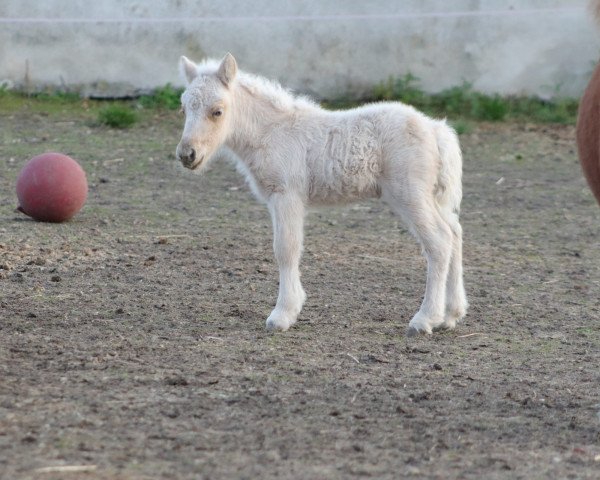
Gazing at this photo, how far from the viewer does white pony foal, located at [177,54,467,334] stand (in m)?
6.07

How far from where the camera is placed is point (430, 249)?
608 cm

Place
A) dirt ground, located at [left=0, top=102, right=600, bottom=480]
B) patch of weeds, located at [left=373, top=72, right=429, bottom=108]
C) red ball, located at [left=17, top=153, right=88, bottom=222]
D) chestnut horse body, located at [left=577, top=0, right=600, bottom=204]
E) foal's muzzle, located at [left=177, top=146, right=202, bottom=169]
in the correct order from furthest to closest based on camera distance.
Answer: patch of weeds, located at [left=373, top=72, right=429, bottom=108] → red ball, located at [left=17, top=153, right=88, bottom=222] → foal's muzzle, located at [left=177, top=146, right=202, bottom=169] → chestnut horse body, located at [left=577, top=0, right=600, bottom=204] → dirt ground, located at [left=0, top=102, right=600, bottom=480]

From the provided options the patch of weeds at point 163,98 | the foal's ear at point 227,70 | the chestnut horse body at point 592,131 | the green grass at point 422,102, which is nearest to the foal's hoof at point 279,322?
the foal's ear at point 227,70

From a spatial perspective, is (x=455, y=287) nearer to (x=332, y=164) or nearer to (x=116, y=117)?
(x=332, y=164)

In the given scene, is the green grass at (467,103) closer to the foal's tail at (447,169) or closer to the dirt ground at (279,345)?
the dirt ground at (279,345)

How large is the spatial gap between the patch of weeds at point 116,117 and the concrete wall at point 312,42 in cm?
101

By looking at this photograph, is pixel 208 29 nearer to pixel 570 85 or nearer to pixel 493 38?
pixel 493 38

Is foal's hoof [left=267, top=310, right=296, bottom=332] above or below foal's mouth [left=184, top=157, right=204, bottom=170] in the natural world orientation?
below

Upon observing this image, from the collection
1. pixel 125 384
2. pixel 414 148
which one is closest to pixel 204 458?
pixel 125 384

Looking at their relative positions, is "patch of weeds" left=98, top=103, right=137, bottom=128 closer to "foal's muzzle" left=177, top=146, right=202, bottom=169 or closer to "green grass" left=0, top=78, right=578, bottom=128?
"green grass" left=0, top=78, right=578, bottom=128

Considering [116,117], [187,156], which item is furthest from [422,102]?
[187,156]

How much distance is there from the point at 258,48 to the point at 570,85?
12.8 feet

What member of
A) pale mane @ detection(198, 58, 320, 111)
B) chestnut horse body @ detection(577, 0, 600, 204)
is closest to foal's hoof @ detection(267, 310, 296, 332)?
pale mane @ detection(198, 58, 320, 111)

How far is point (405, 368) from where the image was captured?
17.7 feet
